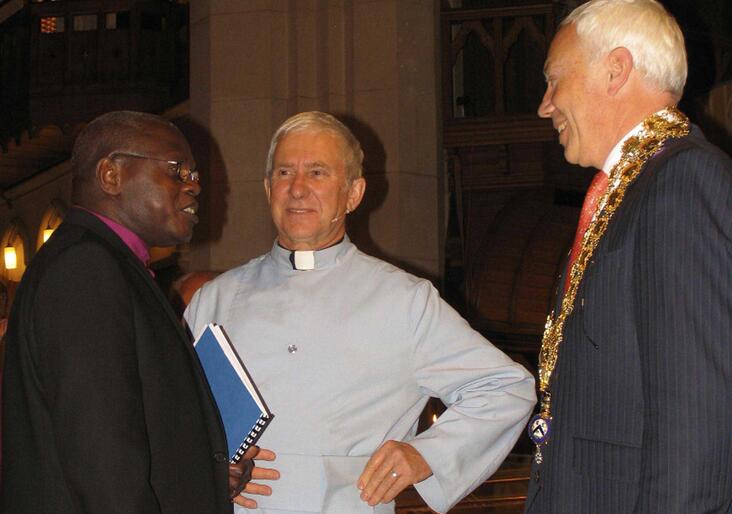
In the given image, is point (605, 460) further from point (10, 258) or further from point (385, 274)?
point (10, 258)

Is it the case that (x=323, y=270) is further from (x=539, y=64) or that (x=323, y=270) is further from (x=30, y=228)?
(x=30, y=228)

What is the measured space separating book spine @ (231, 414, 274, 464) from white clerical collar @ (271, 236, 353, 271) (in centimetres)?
58

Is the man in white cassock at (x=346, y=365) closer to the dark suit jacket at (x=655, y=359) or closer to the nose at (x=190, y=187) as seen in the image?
the nose at (x=190, y=187)

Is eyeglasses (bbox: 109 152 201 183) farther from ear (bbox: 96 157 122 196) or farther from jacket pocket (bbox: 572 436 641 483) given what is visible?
jacket pocket (bbox: 572 436 641 483)

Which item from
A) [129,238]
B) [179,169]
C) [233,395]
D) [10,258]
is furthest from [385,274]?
[10,258]

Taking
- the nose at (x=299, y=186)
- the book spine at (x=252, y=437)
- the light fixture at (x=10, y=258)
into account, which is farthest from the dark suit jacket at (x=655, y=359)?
the light fixture at (x=10, y=258)

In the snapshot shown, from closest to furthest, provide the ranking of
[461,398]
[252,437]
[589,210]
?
[589,210]
[252,437]
[461,398]

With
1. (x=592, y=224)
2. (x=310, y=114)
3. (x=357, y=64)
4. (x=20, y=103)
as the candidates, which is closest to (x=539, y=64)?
(x=357, y=64)

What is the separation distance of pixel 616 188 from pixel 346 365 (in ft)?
3.55

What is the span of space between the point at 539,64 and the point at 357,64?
2291mm

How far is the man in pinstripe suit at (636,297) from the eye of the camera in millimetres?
1884

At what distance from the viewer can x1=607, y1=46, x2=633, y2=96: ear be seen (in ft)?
7.40

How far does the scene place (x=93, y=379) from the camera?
2.15m

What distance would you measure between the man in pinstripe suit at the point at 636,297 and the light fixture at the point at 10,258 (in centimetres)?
1212
